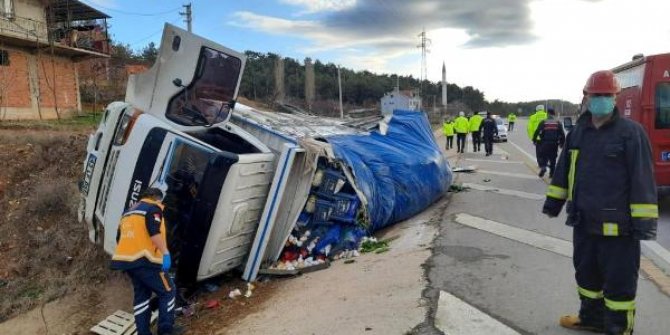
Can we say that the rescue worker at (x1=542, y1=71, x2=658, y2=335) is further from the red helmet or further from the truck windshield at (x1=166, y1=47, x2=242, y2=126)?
the truck windshield at (x1=166, y1=47, x2=242, y2=126)

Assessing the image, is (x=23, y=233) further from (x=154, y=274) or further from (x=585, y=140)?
(x=585, y=140)

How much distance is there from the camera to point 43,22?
86.4ft

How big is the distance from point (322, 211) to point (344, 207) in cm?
29

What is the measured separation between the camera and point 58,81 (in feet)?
89.1

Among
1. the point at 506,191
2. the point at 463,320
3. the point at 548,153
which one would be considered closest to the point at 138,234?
the point at 463,320

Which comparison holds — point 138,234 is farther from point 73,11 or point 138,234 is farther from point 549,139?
point 73,11

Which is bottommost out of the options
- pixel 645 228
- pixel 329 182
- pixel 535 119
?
pixel 329 182

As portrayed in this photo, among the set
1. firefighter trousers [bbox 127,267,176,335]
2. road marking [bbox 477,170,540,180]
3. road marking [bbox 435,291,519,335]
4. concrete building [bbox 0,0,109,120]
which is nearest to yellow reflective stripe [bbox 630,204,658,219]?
road marking [bbox 435,291,519,335]

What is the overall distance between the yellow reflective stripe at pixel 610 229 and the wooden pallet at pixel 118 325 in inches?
169

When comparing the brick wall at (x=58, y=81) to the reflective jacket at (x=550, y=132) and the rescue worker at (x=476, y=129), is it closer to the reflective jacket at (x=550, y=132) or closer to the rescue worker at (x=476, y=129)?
the rescue worker at (x=476, y=129)

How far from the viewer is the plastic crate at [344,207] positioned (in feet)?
21.2

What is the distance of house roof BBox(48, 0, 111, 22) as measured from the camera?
27497 millimetres

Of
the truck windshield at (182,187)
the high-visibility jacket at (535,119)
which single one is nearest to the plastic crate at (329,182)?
the truck windshield at (182,187)

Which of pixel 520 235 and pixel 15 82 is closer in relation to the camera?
pixel 520 235
